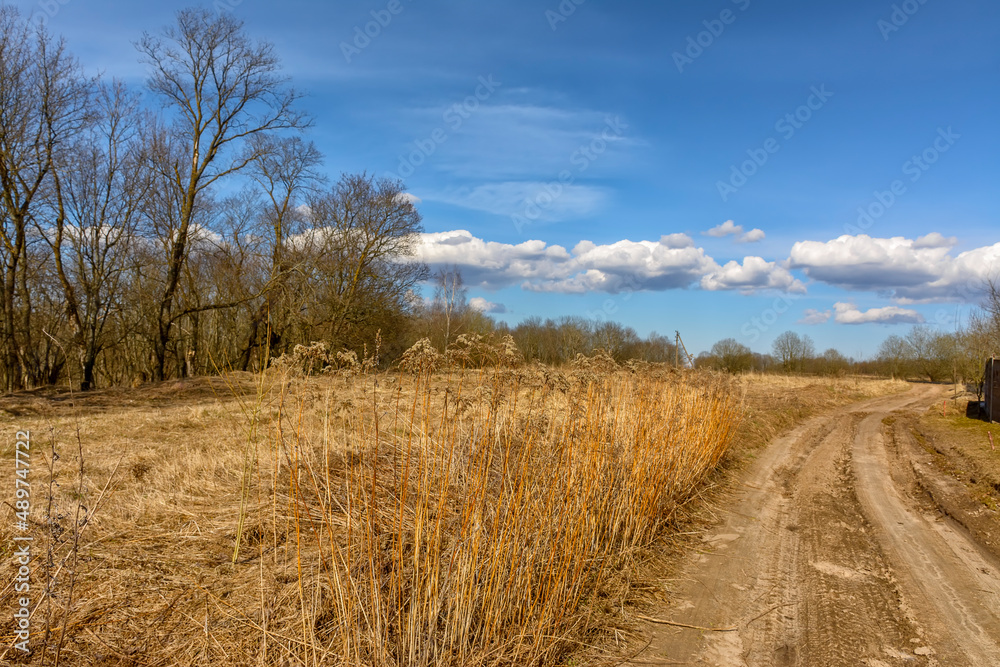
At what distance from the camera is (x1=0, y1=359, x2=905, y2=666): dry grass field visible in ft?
7.99

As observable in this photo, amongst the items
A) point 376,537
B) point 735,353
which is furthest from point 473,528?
point 735,353

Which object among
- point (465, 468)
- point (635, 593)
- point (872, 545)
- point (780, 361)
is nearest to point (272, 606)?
point (465, 468)

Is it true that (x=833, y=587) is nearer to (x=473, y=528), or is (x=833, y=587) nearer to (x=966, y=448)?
(x=473, y=528)

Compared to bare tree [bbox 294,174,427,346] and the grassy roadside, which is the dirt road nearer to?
the grassy roadside

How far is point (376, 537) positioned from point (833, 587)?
340 centimetres

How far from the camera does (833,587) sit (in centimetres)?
391

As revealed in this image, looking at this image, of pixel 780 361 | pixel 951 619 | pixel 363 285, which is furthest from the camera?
pixel 780 361

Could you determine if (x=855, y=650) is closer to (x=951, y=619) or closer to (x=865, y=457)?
(x=951, y=619)

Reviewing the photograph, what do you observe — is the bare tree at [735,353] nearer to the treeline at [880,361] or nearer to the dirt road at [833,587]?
the treeline at [880,361]

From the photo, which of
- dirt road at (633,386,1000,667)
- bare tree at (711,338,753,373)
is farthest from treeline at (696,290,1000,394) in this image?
dirt road at (633,386,1000,667)

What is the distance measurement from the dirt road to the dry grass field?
511mm

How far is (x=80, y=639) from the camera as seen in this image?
241 cm

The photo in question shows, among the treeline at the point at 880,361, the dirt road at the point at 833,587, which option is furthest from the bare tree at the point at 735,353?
the dirt road at the point at 833,587

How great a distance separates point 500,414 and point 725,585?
84.8 inches
